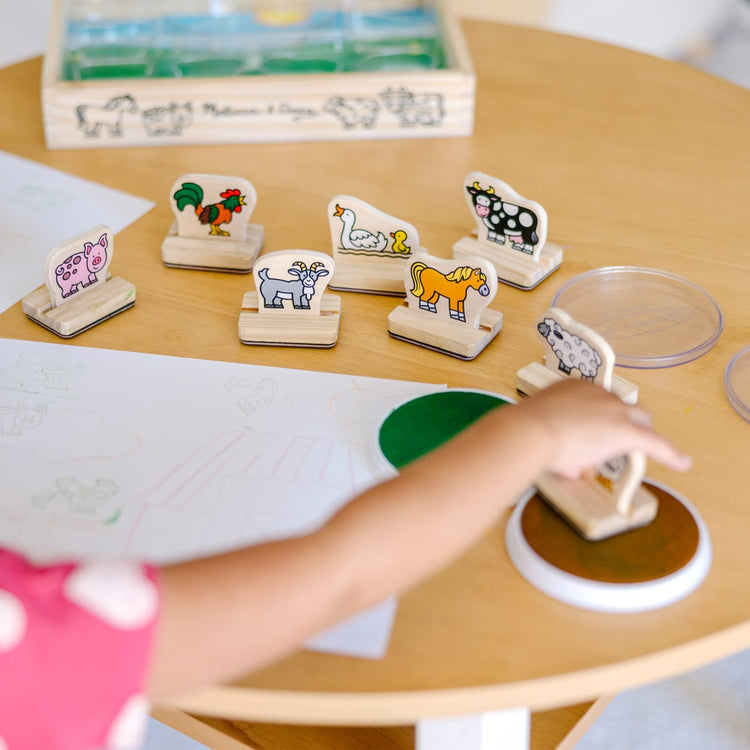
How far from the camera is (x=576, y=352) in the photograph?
667 millimetres

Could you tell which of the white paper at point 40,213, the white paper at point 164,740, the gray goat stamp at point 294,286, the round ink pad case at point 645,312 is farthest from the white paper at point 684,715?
the white paper at point 40,213

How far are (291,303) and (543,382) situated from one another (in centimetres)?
22

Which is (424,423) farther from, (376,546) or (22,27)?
(22,27)

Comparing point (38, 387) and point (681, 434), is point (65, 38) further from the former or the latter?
point (681, 434)

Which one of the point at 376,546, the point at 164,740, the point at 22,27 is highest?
the point at 376,546

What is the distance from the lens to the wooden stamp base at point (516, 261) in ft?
2.72

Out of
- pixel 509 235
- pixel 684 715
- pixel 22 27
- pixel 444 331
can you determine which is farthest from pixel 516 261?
pixel 22 27

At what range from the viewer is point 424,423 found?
67cm

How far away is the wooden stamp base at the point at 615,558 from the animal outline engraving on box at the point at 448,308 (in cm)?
19

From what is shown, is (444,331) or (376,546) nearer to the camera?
(376,546)

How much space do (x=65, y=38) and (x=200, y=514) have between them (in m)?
0.78

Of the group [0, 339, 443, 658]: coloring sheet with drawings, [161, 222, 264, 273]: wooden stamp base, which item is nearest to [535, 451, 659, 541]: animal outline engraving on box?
[0, 339, 443, 658]: coloring sheet with drawings

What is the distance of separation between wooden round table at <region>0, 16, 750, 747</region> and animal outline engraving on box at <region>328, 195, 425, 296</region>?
0.7 inches

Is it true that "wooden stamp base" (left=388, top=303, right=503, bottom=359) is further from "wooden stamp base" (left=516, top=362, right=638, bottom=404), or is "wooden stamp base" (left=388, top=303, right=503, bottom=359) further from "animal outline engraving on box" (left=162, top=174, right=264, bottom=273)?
"animal outline engraving on box" (left=162, top=174, right=264, bottom=273)
